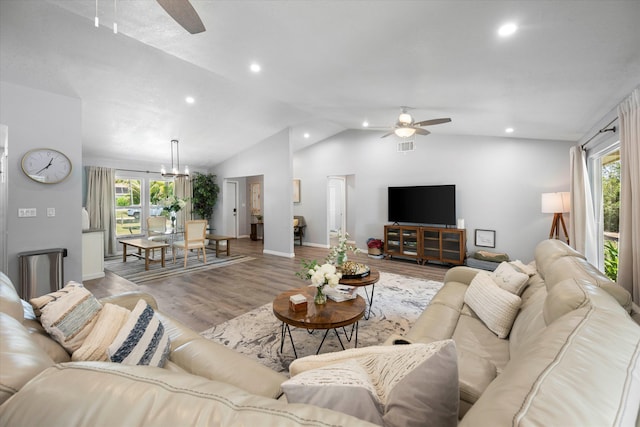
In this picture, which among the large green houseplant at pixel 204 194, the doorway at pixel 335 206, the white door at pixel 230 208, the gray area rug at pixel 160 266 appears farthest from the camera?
the doorway at pixel 335 206

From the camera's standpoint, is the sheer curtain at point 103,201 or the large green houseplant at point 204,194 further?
the large green houseplant at point 204,194

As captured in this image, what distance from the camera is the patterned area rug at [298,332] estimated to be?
7.77 ft

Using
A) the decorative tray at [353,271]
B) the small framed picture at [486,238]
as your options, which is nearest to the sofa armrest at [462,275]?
the decorative tray at [353,271]

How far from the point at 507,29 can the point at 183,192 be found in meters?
8.12

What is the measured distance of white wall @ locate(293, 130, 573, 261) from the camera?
485 centimetres

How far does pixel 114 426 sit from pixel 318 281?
169cm

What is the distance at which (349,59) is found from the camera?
2719mm

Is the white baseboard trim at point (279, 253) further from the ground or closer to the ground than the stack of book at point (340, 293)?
closer to the ground

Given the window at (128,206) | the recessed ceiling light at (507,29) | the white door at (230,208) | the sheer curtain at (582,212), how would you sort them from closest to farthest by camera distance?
the recessed ceiling light at (507,29) < the sheer curtain at (582,212) < the window at (128,206) < the white door at (230,208)

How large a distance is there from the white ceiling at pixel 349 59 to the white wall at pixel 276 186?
1.71 m

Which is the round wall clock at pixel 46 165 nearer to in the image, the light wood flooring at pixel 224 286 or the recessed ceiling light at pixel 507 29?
Answer: the light wood flooring at pixel 224 286

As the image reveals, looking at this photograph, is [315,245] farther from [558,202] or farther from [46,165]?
[46,165]

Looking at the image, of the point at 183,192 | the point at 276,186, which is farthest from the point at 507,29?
the point at 183,192

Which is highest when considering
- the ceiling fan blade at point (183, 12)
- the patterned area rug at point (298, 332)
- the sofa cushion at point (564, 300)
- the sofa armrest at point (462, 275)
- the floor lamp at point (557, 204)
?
the ceiling fan blade at point (183, 12)
